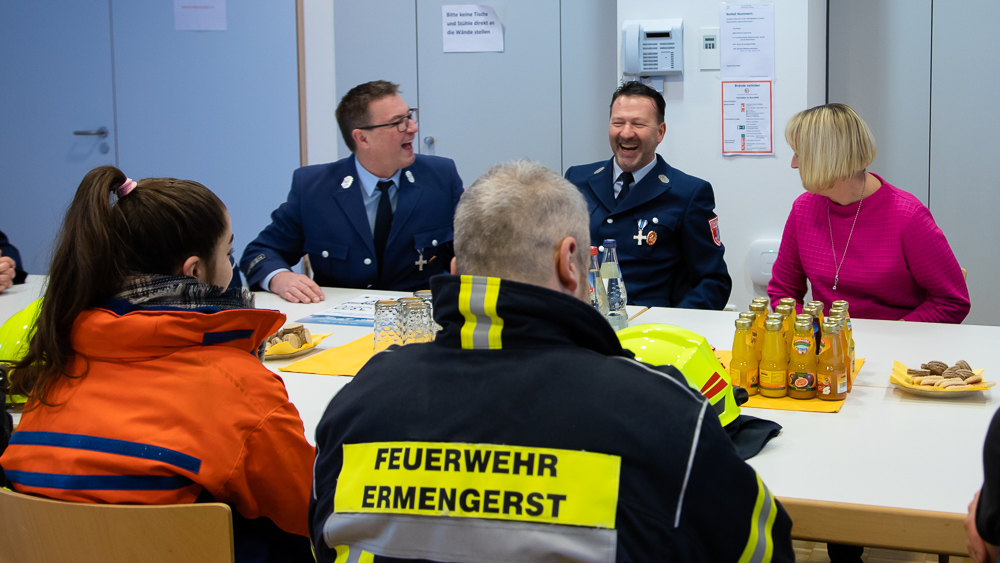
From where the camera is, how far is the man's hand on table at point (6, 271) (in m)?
2.90

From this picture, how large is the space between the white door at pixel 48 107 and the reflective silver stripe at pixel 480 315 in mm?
4412

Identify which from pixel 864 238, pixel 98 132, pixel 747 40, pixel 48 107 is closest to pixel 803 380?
pixel 864 238

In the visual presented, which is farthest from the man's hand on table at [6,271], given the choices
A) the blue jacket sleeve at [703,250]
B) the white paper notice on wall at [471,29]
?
the blue jacket sleeve at [703,250]

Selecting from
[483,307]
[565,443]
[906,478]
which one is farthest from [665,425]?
[906,478]

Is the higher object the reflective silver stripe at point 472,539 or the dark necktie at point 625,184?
the dark necktie at point 625,184

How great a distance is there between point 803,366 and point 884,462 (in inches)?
13.4

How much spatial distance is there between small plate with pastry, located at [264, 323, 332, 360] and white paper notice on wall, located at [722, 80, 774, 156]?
2270 millimetres

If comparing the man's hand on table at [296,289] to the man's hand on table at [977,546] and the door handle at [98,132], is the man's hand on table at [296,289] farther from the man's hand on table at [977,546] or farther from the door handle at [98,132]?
the door handle at [98,132]

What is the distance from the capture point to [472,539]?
87 cm

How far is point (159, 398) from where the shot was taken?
1.20 meters

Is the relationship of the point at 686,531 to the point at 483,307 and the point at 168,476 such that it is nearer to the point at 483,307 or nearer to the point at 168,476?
the point at 483,307

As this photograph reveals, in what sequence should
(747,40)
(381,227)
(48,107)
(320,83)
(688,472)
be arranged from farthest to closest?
(48,107) < (320,83) < (747,40) < (381,227) < (688,472)

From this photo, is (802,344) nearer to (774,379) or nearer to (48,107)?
(774,379)

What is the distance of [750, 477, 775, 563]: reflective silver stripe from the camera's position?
90cm
